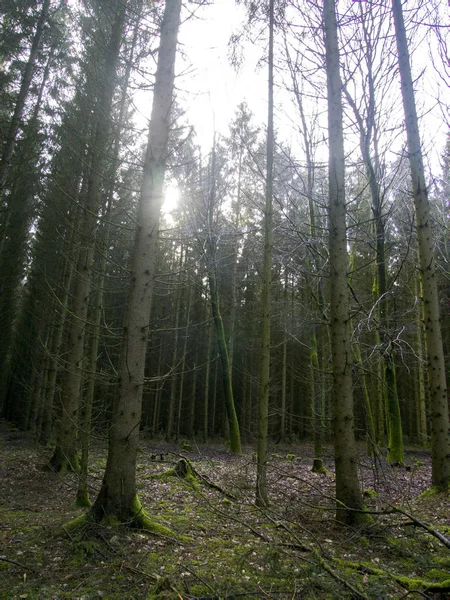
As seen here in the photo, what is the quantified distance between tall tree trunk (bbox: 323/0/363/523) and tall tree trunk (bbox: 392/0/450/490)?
2.40 m

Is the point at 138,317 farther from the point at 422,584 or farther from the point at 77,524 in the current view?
the point at 422,584

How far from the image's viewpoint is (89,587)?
2.94 meters

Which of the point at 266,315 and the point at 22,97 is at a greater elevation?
the point at 22,97

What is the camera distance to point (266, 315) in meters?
6.75

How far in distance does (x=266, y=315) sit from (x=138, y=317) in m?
2.88

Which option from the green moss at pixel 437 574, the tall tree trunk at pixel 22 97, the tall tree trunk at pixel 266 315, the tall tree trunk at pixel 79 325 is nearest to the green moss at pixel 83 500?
the tall tree trunk at pixel 79 325

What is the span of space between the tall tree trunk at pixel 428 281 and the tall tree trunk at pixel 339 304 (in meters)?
2.40

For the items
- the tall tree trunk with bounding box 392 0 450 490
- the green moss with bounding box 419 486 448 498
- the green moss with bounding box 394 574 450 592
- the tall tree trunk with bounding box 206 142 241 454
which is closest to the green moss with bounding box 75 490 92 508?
the green moss with bounding box 394 574 450 592

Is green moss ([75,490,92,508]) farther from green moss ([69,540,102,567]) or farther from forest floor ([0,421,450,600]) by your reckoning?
green moss ([69,540,102,567])

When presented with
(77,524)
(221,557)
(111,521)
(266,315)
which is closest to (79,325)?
(266,315)

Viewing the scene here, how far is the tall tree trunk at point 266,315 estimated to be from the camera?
19.1ft

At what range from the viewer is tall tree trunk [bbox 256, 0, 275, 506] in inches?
230

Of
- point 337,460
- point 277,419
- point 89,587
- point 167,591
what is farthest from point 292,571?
point 277,419

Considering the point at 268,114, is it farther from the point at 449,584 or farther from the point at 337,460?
the point at 449,584
